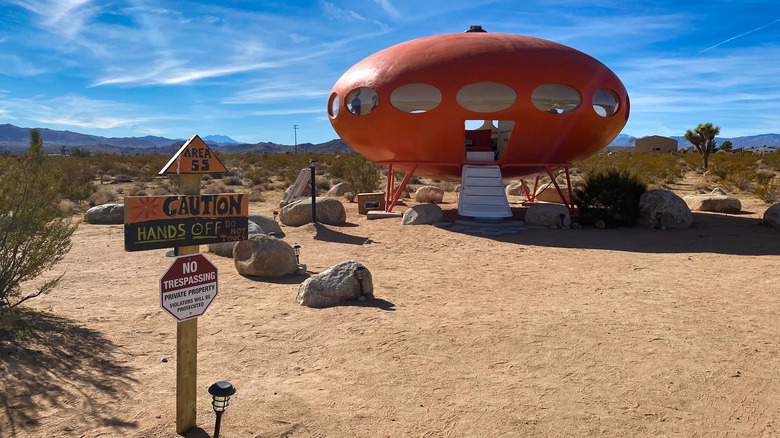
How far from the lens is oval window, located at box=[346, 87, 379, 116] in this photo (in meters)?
14.7

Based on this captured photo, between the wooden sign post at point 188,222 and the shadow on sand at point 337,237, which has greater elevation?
the wooden sign post at point 188,222

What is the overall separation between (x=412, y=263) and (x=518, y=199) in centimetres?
1322

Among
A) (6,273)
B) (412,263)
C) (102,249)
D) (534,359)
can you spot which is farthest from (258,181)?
(534,359)

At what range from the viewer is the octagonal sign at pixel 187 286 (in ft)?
12.1

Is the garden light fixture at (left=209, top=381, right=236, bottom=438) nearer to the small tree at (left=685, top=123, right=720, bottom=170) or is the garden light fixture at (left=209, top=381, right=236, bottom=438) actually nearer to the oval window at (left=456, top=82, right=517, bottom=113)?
the oval window at (left=456, top=82, right=517, bottom=113)

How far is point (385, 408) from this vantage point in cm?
424

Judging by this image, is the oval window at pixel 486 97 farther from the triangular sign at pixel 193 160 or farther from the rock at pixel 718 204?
the triangular sign at pixel 193 160

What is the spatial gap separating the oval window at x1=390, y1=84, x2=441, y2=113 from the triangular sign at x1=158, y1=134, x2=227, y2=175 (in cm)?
1060

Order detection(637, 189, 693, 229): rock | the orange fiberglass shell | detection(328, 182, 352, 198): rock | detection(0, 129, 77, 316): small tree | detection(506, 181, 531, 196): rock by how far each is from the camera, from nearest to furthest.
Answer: detection(0, 129, 77, 316): small tree
detection(637, 189, 693, 229): rock
the orange fiberglass shell
detection(328, 182, 352, 198): rock
detection(506, 181, 531, 196): rock

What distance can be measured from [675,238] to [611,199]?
7.37ft

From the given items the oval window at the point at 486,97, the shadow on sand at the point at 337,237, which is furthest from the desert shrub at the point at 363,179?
the oval window at the point at 486,97

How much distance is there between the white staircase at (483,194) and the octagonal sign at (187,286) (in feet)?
35.6

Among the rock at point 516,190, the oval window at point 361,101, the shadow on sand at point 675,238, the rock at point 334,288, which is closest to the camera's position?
the rock at point 334,288

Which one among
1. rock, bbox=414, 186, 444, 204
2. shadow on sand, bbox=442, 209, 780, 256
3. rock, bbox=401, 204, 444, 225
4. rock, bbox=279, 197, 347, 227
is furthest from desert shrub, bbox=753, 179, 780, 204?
rock, bbox=279, 197, 347, 227
